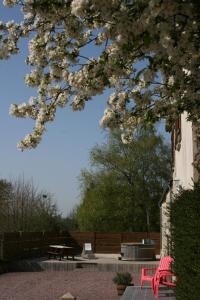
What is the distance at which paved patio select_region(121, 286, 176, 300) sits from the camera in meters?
11.8

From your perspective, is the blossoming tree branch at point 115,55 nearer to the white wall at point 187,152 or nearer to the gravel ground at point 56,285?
the white wall at point 187,152

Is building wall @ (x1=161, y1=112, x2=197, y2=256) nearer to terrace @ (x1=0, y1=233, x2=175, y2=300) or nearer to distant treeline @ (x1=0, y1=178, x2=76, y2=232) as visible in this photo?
terrace @ (x1=0, y1=233, x2=175, y2=300)

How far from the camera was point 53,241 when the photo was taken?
32.6 metres

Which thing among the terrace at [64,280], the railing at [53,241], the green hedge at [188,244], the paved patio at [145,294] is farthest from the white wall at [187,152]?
the railing at [53,241]

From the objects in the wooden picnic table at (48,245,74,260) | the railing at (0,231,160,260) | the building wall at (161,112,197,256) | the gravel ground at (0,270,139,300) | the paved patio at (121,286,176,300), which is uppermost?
the building wall at (161,112,197,256)

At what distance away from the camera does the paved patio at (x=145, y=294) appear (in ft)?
38.6

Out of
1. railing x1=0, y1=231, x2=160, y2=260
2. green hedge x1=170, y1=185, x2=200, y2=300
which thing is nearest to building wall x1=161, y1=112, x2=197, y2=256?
green hedge x1=170, y1=185, x2=200, y2=300

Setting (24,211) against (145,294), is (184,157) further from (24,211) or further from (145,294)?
(24,211)

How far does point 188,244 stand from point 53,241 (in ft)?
88.1

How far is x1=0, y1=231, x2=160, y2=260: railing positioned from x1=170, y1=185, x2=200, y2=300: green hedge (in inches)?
755

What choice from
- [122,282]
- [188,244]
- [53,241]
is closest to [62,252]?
[53,241]

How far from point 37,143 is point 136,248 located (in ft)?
70.3

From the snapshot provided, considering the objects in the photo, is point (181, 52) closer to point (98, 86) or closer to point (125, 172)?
point (98, 86)

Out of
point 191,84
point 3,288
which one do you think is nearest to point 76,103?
point 191,84
